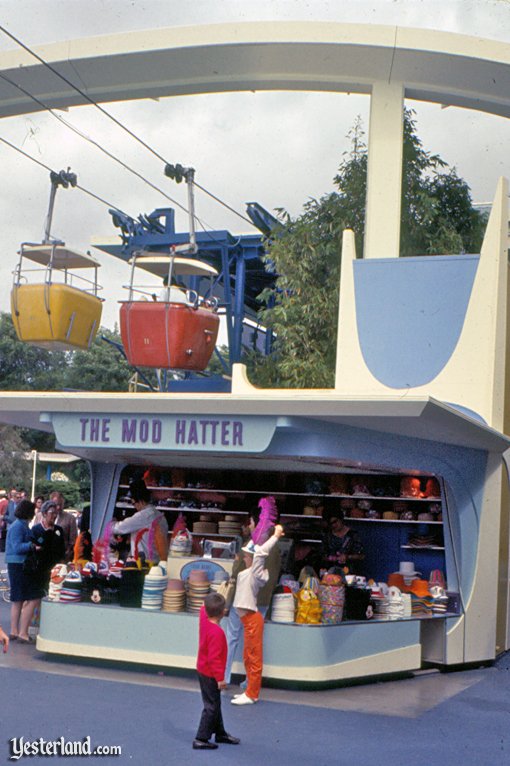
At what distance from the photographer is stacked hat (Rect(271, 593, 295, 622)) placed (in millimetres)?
10562

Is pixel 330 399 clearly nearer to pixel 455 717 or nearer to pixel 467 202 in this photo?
pixel 455 717

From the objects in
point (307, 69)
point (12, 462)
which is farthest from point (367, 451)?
point (12, 462)

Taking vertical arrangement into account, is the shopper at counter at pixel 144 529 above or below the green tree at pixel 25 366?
below

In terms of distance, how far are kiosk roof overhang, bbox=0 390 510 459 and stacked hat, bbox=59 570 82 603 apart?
1.50m

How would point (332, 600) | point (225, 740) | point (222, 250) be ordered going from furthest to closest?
point (222, 250), point (332, 600), point (225, 740)

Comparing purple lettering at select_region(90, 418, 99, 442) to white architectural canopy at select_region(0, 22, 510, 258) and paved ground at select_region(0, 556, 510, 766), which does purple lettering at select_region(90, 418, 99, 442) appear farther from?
white architectural canopy at select_region(0, 22, 510, 258)

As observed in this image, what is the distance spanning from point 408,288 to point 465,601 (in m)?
4.07

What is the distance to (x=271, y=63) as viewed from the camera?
14164mm

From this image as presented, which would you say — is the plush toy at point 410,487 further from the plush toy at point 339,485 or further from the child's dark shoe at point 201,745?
the child's dark shoe at point 201,745

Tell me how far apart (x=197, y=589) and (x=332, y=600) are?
1.39 meters

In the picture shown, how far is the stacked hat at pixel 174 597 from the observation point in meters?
11.1

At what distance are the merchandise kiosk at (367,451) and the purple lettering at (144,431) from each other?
15 mm

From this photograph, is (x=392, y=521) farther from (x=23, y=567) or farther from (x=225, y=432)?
(x=23, y=567)

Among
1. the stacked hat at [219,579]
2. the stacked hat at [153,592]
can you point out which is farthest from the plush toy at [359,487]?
the stacked hat at [153,592]
